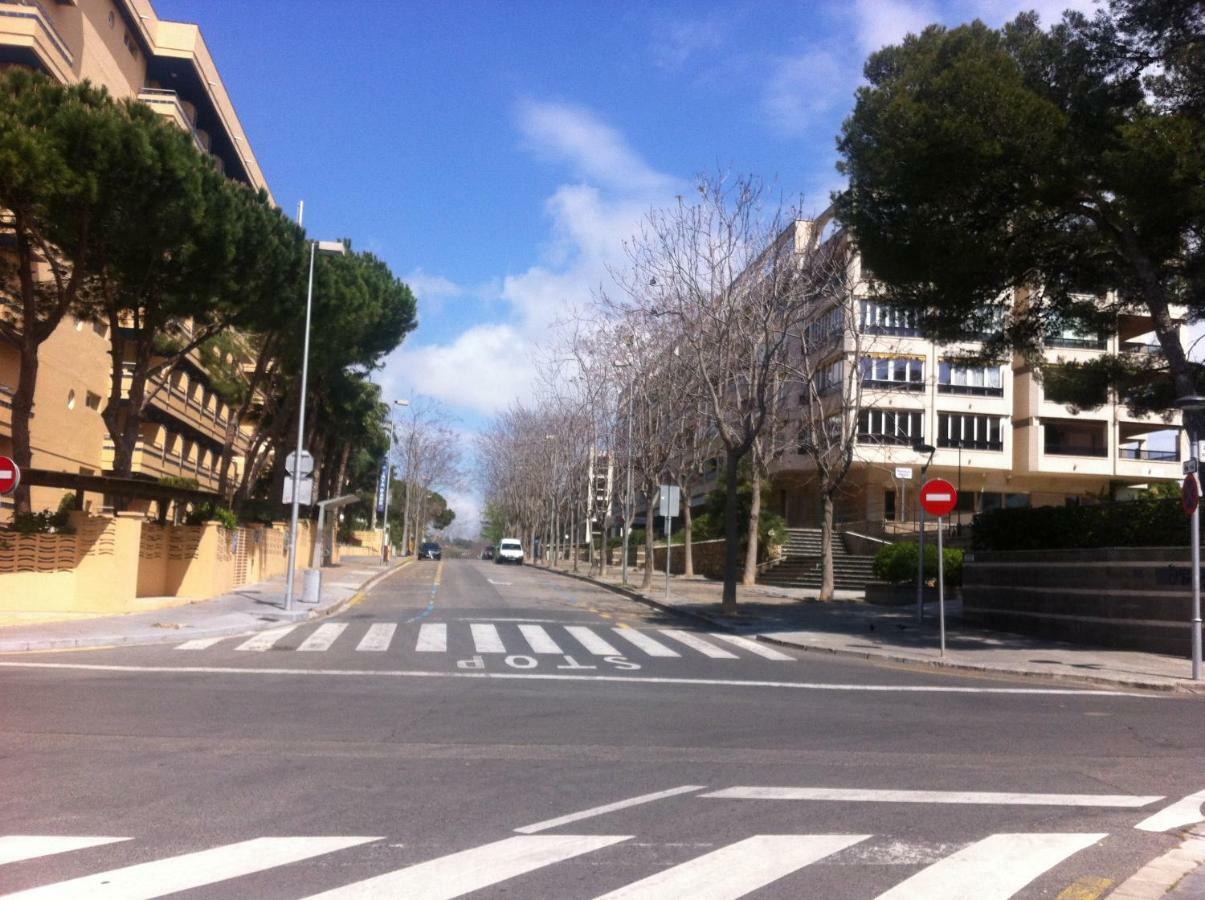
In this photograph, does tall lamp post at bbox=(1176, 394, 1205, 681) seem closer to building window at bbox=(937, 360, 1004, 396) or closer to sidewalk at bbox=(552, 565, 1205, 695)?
sidewalk at bbox=(552, 565, 1205, 695)

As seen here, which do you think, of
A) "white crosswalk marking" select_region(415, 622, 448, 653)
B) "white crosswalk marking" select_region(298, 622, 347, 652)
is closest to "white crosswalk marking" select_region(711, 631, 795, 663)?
"white crosswalk marking" select_region(415, 622, 448, 653)

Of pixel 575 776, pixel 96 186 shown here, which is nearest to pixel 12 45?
pixel 96 186

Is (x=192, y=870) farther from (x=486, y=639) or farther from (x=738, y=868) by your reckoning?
(x=486, y=639)

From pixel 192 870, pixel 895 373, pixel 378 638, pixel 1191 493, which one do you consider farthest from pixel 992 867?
pixel 895 373

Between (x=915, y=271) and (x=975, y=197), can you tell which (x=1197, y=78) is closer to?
(x=975, y=197)

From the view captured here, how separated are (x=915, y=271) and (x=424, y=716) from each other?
1455 centimetres

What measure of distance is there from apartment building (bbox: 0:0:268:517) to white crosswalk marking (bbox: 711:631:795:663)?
50.7ft

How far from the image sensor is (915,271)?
867 inches

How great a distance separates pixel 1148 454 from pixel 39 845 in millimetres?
55188

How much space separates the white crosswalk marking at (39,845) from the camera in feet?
20.5

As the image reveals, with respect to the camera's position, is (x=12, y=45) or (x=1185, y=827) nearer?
(x=1185, y=827)

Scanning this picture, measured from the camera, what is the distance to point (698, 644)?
20.9m

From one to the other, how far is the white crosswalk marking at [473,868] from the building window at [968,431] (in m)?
46.8

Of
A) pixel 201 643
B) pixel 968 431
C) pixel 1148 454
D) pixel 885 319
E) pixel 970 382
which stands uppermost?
pixel 970 382
